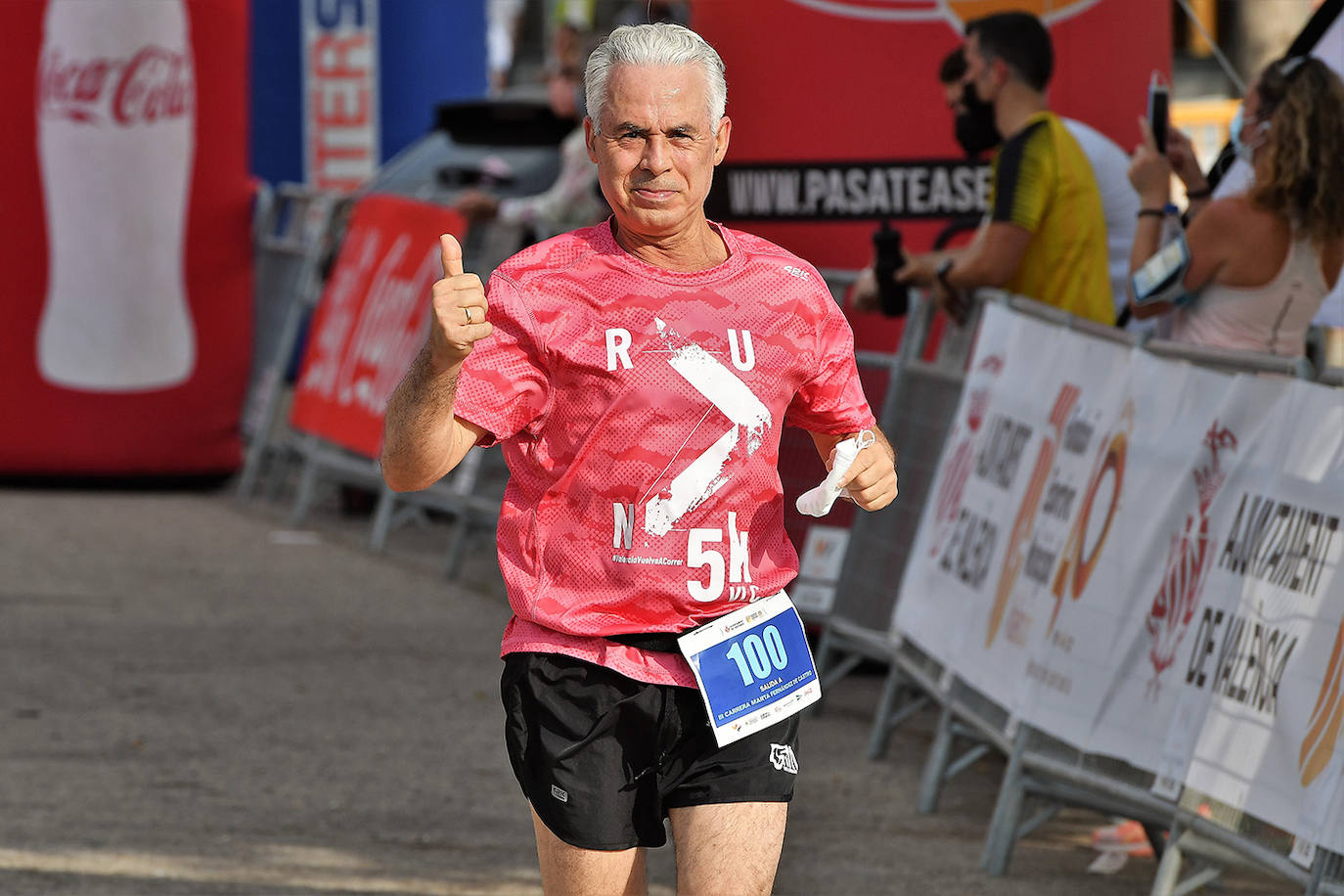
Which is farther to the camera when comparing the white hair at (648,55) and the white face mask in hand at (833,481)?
the white hair at (648,55)

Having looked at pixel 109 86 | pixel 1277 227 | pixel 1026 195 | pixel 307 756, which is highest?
pixel 1277 227

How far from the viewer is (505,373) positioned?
3479 mm

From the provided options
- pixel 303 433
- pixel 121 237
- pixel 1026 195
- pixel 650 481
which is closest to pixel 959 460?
pixel 1026 195

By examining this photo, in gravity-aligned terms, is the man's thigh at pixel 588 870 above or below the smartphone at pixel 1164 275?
below

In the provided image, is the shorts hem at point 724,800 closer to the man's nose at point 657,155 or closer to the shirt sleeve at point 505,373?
the shirt sleeve at point 505,373

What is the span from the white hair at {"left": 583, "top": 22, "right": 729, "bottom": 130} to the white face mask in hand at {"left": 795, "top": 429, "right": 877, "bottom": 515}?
595mm

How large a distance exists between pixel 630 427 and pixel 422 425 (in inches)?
14.6

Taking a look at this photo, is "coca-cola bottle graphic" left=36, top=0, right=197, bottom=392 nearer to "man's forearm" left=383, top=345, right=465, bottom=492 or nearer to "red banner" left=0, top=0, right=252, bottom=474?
"red banner" left=0, top=0, right=252, bottom=474

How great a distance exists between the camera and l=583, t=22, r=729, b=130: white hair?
3.50m

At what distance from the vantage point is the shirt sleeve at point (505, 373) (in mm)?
3455

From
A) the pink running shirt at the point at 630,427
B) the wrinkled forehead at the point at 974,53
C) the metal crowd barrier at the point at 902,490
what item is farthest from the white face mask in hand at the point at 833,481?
the wrinkled forehead at the point at 974,53

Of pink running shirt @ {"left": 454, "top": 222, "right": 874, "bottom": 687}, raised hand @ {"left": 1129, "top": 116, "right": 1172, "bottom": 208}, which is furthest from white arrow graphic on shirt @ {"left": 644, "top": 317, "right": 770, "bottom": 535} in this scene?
raised hand @ {"left": 1129, "top": 116, "right": 1172, "bottom": 208}

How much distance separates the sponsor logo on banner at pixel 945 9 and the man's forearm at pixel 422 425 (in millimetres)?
5714

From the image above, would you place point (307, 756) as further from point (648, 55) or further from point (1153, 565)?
point (648, 55)
